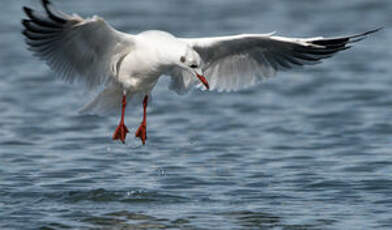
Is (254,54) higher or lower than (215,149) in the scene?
higher

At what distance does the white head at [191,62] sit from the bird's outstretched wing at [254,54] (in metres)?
0.36

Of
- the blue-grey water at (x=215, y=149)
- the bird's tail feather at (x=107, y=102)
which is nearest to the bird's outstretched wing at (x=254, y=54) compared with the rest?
the bird's tail feather at (x=107, y=102)

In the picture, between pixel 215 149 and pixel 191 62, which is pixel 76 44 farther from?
pixel 215 149

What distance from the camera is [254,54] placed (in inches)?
396

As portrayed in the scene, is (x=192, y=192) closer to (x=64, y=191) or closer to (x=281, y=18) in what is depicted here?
(x=64, y=191)

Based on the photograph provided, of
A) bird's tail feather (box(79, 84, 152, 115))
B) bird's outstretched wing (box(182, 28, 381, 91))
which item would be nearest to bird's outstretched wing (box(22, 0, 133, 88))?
bird's tail feather (box(79, 84, 152, 115))

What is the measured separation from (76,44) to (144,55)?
0.69m

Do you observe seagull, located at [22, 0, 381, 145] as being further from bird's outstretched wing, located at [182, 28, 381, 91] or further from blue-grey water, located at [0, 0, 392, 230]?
blue-grey water, located at [0, 0, 392, 230]

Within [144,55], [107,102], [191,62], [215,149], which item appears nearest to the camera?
[191,62]

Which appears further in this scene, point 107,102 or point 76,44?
point 107,102

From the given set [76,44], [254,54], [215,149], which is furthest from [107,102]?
[215,149]

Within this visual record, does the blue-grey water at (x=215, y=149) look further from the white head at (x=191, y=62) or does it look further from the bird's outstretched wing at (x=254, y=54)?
the white head at (x=191, y=62)

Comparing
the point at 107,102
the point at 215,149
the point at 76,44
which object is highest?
the point at 76,44

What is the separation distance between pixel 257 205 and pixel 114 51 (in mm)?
2107
